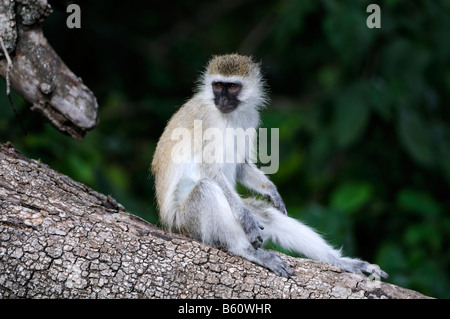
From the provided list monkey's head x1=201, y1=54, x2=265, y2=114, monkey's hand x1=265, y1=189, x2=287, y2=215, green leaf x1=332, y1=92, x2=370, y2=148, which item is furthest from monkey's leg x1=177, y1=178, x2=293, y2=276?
green leaf x1=332, y1=92, x2=370, y2=148

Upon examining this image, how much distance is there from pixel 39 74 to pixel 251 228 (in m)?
2.64

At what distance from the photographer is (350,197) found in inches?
323

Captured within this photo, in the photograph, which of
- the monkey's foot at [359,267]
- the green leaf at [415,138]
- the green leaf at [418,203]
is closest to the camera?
the monkey's foot at [359,267]

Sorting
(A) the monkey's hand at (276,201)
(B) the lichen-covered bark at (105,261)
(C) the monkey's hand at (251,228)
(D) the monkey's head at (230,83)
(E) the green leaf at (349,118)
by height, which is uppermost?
(E) the green leaf at (349,118)

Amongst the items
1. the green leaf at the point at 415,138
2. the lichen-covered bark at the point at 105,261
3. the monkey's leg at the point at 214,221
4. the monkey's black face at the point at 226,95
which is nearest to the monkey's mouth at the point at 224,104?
the monkey's black face at the point at 226,95

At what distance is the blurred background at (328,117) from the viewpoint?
7570 mm

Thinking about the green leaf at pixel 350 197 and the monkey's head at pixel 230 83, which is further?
the green leaf at pixel 350 197

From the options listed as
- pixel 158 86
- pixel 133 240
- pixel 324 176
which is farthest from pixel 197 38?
pixel 133 240

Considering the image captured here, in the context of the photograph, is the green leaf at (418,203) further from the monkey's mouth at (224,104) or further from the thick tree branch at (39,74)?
the thick tree branch at (39,74)

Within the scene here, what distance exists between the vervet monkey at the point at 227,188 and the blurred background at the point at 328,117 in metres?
1.07

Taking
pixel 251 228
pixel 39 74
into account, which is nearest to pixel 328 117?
pixel 251 228

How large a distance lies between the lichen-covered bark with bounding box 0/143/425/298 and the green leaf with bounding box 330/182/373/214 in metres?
3.44

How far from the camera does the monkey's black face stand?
620 cm

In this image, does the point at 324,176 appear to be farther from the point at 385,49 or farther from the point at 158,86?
the point at 158,86
